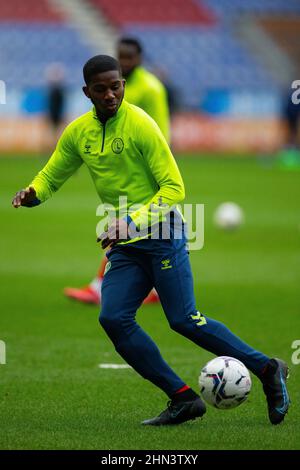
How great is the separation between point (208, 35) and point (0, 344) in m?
35.7

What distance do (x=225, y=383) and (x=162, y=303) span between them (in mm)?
666

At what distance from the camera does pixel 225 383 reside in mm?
6859

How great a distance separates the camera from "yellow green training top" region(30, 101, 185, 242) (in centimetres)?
666

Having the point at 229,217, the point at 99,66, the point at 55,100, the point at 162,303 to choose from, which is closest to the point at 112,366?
the point at 162,303

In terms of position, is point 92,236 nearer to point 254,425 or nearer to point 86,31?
point 254,425

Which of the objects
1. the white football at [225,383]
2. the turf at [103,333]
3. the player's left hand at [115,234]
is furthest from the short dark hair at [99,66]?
the turf at [103,333]

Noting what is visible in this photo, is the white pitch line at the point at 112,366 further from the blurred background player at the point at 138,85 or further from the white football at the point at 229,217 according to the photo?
the white football at the point at 229,217

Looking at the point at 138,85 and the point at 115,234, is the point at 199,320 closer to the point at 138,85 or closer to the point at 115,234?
the point at 115,234

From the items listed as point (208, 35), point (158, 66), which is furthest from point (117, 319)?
point (208, 35)

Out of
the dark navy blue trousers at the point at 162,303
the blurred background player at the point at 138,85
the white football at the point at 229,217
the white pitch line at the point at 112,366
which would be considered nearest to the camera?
the dark navy blue trousers at the point at 162,303

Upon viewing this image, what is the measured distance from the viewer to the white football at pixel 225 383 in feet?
22.5

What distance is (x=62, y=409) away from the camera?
24.2 ft

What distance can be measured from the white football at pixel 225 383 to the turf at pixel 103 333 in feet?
0.55

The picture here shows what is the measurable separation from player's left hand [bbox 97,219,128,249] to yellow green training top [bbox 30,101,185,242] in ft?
0.29
